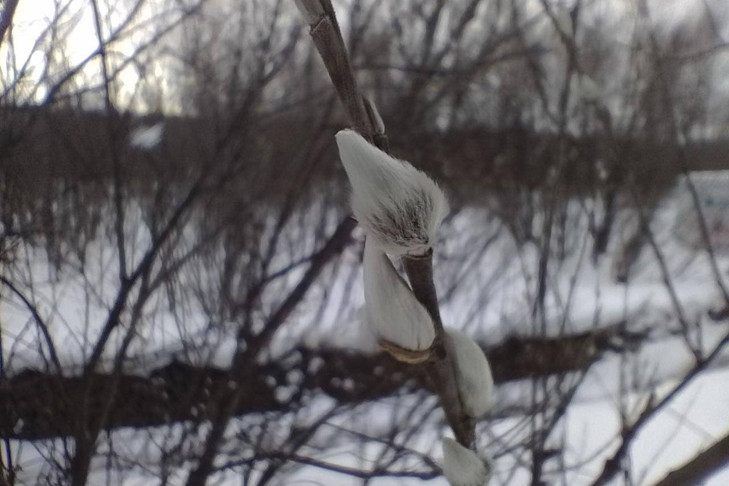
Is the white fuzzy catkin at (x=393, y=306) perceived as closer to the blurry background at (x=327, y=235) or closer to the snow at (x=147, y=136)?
the blurry background at (x=327, y=235)

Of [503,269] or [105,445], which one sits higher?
[503,269]

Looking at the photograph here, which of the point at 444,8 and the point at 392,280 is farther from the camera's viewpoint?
the point at 444,8

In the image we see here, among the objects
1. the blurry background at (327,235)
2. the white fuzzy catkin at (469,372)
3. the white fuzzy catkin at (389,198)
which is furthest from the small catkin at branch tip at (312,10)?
the blurry background at (327,235)

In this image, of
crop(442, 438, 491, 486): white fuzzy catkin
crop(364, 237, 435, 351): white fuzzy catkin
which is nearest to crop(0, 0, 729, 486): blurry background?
crop(442, 438, 491, 486): white fuzzy catkin

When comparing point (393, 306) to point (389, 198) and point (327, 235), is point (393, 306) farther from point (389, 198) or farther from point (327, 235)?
point (327, 235)

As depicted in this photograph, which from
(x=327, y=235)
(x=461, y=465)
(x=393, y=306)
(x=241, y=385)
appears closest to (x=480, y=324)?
(x=327, y=235)

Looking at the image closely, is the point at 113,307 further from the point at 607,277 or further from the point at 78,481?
the point at 607,277

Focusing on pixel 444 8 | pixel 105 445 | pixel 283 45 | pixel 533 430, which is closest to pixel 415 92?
pixel 444 8

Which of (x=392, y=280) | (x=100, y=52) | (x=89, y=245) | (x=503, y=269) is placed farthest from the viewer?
(x=503, y=269)
